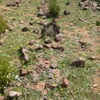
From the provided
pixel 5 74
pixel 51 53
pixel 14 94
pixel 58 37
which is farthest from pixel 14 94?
pixel 58 37

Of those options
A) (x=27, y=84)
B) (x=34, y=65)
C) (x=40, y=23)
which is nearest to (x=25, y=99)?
(x=27, y=84)

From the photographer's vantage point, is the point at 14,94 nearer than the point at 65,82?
Yes

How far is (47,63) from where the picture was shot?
33.9 ft

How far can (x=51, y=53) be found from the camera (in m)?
11.0

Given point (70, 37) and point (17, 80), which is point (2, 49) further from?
point (70, 37)

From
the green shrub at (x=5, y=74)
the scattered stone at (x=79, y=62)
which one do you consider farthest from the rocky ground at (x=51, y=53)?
the green shrub at (x=5, y=74)

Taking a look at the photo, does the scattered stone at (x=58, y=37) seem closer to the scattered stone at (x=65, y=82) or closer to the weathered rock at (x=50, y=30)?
the weathered rock at (x=50, y=30)

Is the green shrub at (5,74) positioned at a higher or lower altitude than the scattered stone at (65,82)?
higher

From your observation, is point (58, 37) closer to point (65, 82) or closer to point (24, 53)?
point (24, 53)

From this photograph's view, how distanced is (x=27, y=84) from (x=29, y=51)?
2.22 meters

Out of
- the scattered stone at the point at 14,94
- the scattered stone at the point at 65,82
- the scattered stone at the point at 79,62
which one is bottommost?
the scattered stone at the point at 65,82

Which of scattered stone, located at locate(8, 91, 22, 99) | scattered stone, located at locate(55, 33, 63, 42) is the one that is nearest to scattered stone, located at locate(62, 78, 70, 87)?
scattered stone, located at locate(8, 91, 22, 99)

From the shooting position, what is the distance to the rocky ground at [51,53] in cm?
894

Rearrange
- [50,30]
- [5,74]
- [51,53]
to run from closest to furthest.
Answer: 1. [5,74]
2. [51,53]
3. [50,30]
